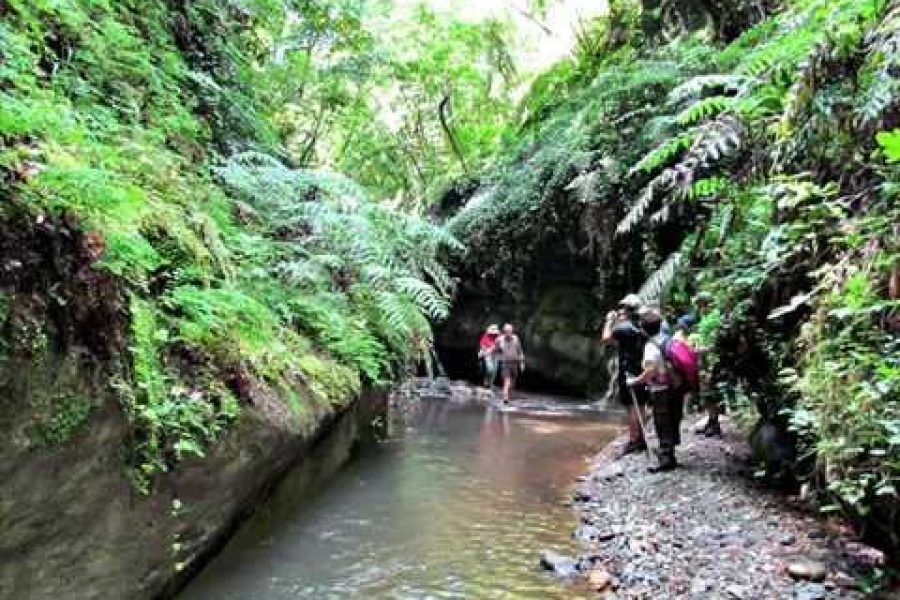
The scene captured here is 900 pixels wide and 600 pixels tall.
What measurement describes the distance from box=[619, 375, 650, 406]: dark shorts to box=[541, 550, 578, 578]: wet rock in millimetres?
2854

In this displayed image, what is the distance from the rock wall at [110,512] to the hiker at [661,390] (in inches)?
140

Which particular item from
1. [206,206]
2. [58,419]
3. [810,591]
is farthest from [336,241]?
[810,591]

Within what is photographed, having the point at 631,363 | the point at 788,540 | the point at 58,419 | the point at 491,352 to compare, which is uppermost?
the point at 491,352

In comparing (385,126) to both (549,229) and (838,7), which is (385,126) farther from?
(838,7)

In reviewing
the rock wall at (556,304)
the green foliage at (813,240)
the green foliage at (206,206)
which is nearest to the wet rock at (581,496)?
the green foliage at (813,240)

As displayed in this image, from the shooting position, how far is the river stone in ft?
14.2

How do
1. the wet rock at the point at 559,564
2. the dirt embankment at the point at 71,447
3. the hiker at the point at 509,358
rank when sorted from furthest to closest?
the hiker at the point at 509,358, the wet rock at the point at 559,564, the dirt embankment at the point at 71,447

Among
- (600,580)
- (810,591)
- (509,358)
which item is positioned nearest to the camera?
(810,591)

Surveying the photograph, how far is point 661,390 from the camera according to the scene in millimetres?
7047

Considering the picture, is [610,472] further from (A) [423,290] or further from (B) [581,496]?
(A) [423,290]

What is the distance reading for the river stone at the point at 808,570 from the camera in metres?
4.34

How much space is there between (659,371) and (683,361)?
32 centimetres

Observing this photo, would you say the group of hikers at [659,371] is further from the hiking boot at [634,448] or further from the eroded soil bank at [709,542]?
the eroded soil bank at [709,542]

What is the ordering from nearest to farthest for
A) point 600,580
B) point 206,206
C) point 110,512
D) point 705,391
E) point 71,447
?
point 71,447 < point 110,512 < point 600,580 < point 206,206 < point 705,391
